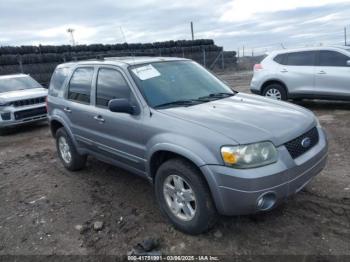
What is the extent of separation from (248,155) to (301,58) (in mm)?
7215

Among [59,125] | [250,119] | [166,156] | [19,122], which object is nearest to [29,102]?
[19,122]

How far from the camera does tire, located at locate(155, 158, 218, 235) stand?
3.23m

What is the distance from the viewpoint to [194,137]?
322 centimetres

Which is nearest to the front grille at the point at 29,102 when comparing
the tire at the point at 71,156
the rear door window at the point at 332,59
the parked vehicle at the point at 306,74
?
the tire at the point at 71,156

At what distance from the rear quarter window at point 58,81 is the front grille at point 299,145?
3.68 m

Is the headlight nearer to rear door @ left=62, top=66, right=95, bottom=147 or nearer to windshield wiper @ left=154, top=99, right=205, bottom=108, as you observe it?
windshield wiper @ left=154, top=99, right=205, bottom=108

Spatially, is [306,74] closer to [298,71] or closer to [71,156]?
[298,71]

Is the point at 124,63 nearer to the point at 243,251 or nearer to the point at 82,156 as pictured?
the point at 82,156

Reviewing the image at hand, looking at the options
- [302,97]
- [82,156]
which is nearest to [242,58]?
[302,97]

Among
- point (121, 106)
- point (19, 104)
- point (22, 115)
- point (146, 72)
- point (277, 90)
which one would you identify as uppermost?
point (146, 72)

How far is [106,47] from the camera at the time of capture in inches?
860

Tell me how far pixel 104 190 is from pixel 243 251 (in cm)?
239

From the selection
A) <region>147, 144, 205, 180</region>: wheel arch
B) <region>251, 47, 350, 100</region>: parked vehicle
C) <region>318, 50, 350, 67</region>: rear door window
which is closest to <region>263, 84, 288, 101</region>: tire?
<region>251, 47, 350, 100</region>: parked vehicle

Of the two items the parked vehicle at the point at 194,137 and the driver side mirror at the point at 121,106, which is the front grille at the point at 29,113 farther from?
the driver side mirror at the point at 121,106
